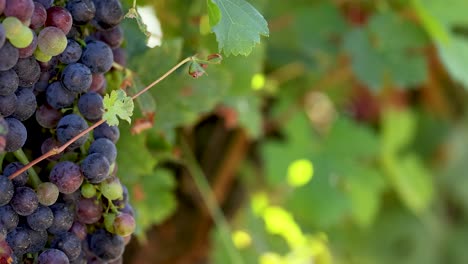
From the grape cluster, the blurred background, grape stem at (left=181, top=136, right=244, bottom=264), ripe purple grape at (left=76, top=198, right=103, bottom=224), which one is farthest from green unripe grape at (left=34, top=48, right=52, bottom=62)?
grape stem at (left=181, top=136, right=244, bottom=264)

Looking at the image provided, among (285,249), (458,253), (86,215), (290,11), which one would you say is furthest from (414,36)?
(86,215)

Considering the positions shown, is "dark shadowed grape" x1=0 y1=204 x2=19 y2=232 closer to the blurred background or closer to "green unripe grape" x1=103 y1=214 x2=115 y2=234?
"green unripe grape" x1=103 y1=214 x2=115 y2=234

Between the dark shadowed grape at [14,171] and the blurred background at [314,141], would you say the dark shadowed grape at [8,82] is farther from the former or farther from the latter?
the blurred background at [314,141]

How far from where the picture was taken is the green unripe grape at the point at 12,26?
44 centimetres

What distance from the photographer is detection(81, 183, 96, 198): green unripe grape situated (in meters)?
0.52

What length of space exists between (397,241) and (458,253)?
0.60 ft

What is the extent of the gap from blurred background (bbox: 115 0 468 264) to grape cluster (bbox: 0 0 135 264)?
0.21 metres

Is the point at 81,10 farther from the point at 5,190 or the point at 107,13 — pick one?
the point at 5,190

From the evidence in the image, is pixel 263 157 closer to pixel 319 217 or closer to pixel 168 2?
pixel 319 217

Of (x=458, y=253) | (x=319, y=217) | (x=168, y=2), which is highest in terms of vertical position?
(x=168, y=2)

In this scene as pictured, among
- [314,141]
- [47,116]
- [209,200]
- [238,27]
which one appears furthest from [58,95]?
[314,141]

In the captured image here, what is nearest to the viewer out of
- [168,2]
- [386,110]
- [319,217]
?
[168,2]

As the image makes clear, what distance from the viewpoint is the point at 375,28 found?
4.11ft

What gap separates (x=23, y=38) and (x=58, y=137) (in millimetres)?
85
